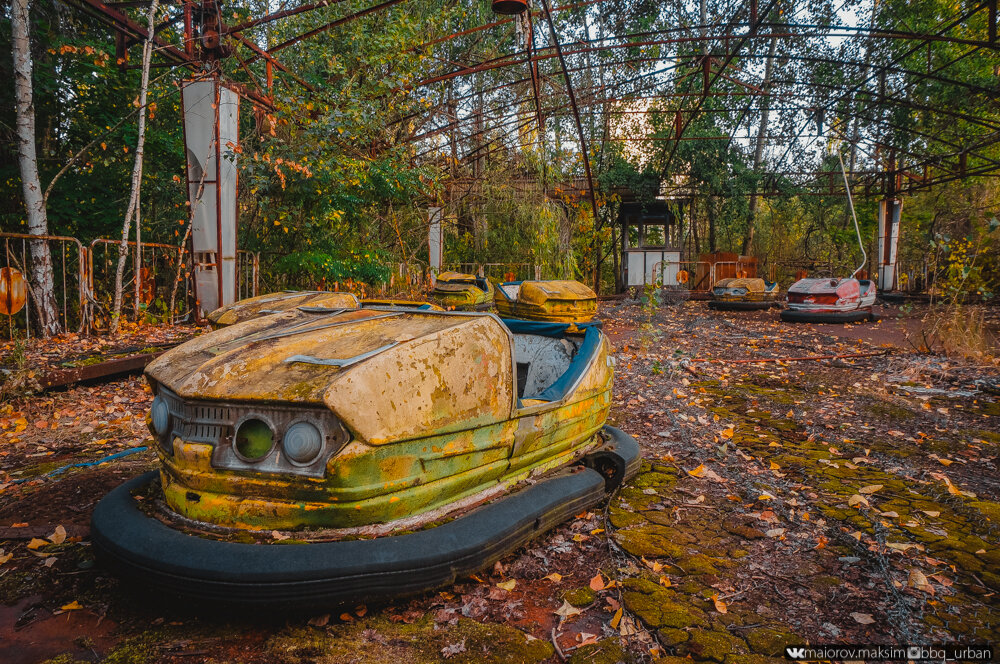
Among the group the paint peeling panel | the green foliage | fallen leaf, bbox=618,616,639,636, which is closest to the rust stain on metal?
the paint peeling panel

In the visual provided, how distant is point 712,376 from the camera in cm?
570

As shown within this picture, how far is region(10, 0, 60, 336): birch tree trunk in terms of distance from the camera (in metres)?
5.80

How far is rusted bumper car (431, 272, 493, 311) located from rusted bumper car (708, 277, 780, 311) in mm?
5929

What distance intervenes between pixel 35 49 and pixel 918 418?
1238 cm

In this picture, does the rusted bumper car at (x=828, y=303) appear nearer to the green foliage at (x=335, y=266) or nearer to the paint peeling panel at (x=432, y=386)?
the green foliage at (x=335, y=266)

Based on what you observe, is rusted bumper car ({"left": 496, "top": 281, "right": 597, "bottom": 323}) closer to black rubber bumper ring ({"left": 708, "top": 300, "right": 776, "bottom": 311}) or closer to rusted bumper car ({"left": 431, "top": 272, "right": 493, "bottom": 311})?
rusted bumper car ({"left": 431, "top": 272, "right": 493, "bottom": 311})

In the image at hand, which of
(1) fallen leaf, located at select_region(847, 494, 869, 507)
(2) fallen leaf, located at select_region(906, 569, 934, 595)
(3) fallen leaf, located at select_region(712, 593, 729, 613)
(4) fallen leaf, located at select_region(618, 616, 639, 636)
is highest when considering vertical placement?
(2) fallen leaf, located at select_region(906, 569, 934, 595)

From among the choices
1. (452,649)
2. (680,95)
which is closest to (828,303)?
(680,95)

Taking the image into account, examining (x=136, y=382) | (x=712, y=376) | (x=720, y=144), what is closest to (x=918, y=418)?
(x=712, y=376)

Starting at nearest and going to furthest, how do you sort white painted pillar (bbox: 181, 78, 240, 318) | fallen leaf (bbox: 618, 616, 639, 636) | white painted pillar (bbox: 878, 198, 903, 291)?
fallen leaf (bbox: 618, 616, 639, 636) → white painted pillar (bbox: 181, 78, 240, 318) → white painted pillar (bbox: 878, 198, 903, 291)

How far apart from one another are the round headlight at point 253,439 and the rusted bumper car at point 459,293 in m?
7.75

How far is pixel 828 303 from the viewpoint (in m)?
10.0

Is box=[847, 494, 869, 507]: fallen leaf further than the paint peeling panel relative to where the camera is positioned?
Yes

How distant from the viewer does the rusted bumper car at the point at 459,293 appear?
374 inches
